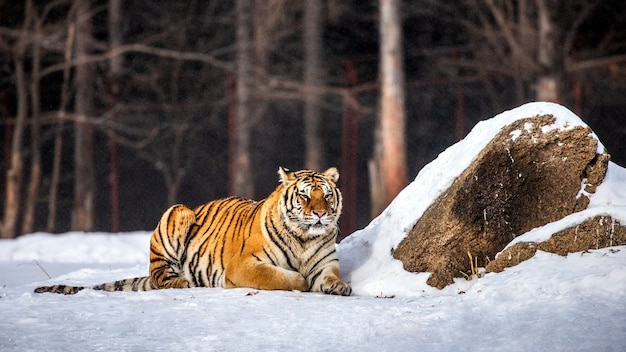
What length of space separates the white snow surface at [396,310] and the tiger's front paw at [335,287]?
132 mm

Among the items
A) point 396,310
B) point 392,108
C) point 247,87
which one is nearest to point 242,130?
point 247,87

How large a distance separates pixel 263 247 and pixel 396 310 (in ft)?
4.20

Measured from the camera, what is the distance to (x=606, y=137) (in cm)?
1534

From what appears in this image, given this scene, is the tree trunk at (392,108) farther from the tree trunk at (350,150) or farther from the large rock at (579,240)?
the large rock at (579,240)

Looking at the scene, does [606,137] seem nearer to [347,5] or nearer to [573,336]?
[347,5]

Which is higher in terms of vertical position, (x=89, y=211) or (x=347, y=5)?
(x=347, y=5)

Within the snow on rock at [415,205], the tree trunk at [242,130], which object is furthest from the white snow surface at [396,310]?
the tree trunk at [242,130]

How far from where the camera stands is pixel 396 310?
4.59 meters

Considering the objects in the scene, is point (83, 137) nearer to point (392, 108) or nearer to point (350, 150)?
point (350, 150)

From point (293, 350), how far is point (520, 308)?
122 centimetres

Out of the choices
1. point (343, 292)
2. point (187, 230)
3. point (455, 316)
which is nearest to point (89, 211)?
point (187, 230)

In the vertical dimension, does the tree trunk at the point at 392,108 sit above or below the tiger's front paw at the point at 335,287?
above

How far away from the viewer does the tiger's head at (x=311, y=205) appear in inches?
214

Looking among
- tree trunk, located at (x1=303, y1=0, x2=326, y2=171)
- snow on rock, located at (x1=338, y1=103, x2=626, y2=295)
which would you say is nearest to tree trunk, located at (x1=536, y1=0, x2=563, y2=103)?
tree trunk, located at (x1=303, y1=0, x2=326, y2=171)
